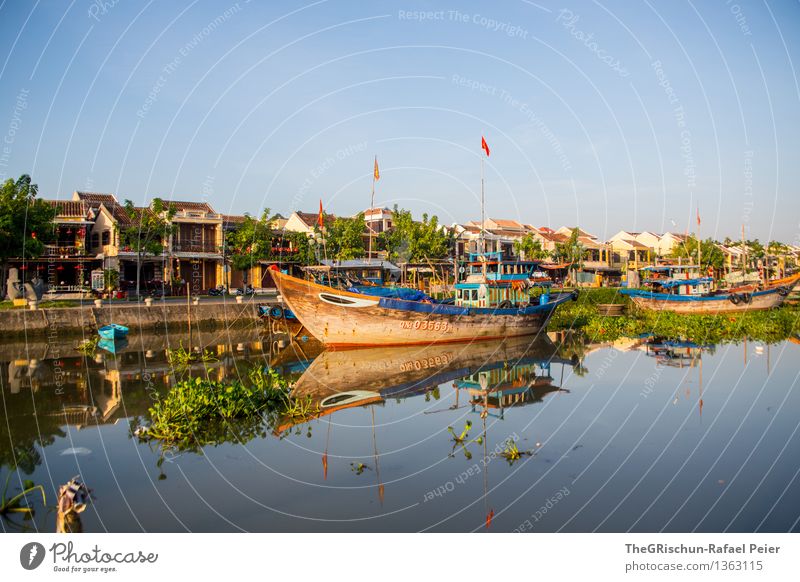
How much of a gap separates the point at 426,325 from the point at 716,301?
19929 mm

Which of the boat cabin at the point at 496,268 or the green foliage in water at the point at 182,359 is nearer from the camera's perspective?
the green foliage in water at the point at 182,359

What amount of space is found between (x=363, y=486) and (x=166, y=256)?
119 feet

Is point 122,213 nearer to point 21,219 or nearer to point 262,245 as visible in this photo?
point 262,245

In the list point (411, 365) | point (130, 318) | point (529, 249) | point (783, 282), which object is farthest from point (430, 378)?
point (529, 249)

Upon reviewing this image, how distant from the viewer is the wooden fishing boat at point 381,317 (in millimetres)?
22859

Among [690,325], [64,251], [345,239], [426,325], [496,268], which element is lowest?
[690,325]

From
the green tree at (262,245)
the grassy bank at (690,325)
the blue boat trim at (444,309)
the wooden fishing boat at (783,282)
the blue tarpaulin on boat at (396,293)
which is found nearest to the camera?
the blue boat trim at (444,309)

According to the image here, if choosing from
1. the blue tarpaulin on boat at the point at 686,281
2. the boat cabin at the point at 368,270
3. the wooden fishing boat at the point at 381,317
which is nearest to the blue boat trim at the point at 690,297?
the blue tarpaulin on boat at the point at 686,281

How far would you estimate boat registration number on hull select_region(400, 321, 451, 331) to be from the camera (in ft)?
77.8

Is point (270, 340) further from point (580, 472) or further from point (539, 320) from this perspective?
point (580, 472)

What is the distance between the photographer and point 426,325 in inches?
949

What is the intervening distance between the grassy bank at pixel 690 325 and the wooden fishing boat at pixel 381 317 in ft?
19.3

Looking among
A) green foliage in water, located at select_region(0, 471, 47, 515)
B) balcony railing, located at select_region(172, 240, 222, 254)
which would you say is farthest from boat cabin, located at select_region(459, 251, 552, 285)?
balcony railing, located at select_region(172, 240, 222, 254)

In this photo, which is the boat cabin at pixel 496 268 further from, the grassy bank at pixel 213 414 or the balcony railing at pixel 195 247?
the balcony railing at pixel 195 247
